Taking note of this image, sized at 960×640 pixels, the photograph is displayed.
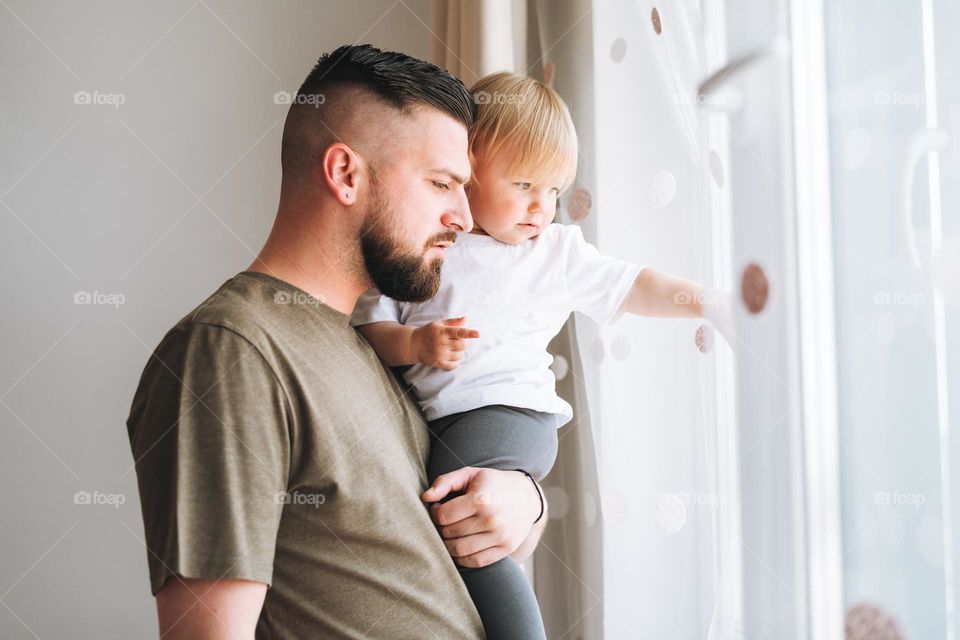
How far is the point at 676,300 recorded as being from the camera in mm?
1126

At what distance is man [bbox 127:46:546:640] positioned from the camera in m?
0.83

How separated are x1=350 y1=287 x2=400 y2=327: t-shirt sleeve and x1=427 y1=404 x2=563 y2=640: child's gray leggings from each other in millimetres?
173

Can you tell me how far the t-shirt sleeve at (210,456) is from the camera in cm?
82

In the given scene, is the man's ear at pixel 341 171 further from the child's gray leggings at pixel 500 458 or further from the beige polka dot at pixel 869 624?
the beige polka dot at pixel 869 624

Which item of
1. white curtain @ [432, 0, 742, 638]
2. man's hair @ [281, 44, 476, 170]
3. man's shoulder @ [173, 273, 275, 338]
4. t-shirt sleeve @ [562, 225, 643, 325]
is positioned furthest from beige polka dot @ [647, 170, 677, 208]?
man's shoulder @ [173, 273, 275, 338]

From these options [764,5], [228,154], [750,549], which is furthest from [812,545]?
[228,154]

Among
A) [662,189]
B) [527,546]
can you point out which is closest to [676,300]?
[662,189]

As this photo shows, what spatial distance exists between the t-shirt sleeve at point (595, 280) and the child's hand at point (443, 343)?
243mm

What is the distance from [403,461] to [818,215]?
Answer: 22.8 inches

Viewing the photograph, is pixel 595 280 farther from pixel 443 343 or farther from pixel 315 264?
pixel 315 264

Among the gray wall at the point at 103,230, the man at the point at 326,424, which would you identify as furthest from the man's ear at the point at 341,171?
the gray wall at the point at 103,230

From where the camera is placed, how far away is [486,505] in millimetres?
1041

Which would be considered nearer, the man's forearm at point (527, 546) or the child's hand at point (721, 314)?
the child's hand at point (721, 314)

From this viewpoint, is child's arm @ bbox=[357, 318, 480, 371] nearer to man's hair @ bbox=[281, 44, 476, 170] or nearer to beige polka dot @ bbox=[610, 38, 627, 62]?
man's hair @ bbox=[281, 44, 476, 170]
